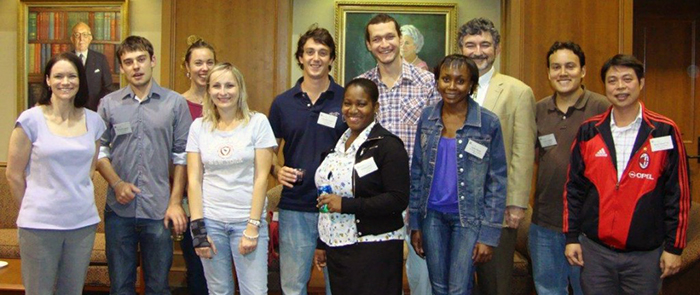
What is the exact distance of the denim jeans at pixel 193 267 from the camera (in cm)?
328

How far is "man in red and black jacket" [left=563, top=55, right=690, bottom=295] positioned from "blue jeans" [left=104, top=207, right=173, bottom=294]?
1.90 metres

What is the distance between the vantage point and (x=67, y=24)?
559 centimetres

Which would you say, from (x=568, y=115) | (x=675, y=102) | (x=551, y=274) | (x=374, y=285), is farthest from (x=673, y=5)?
(x=374, y=285)

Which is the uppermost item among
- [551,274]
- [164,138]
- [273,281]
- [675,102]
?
[675,102]

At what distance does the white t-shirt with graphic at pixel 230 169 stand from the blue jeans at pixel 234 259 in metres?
0.05

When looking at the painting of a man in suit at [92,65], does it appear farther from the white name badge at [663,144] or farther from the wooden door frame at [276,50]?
the white name badge at [663,144]

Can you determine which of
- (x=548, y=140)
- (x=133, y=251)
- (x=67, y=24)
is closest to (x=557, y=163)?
(x=548, y=140)

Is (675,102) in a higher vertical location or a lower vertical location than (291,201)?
higher

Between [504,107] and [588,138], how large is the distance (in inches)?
15.8

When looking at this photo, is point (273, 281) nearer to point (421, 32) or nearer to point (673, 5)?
point (421, 32)

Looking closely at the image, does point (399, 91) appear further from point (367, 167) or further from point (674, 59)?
point (674, 59)

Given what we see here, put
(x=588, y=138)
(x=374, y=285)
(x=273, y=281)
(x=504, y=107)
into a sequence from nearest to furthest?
(x=374, y=285), (x=588, y=138), (x=504, y=107), (x=273, y=281)

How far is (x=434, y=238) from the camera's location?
8.29 ft

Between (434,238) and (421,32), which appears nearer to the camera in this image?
(434,238)
